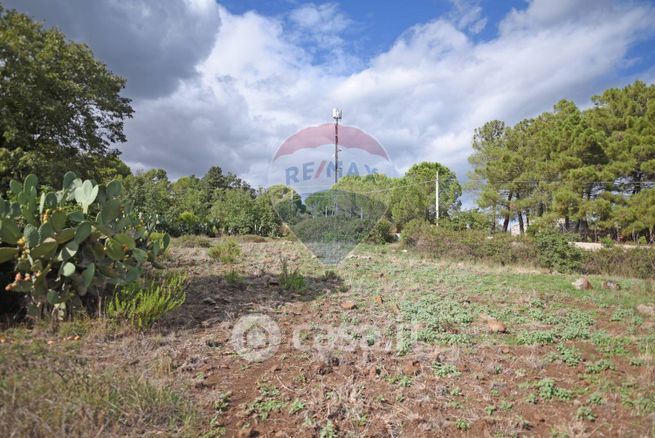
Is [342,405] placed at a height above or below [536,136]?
below

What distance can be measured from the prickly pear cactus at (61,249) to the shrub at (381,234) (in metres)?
12.3

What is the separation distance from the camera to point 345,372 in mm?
2826

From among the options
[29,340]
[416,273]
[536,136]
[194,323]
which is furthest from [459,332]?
[536,136]

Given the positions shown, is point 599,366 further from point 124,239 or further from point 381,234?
point 381,234

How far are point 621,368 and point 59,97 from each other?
17.0 m

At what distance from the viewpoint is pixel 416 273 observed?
7023 millimetres

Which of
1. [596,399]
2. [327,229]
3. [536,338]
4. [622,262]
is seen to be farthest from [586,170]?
[596,399]

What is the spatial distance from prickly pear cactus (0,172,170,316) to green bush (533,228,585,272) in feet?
30.0

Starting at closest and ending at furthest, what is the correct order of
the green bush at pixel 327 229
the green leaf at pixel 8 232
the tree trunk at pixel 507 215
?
the green leaf at pixel 8 232 < the green bush at pixel 327 229 < the tree trunk at pixel 507 215

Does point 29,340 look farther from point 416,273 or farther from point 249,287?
point 416,273

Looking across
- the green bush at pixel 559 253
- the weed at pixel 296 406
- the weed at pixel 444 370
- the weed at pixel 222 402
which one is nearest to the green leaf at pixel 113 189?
the weed at pixel 222 402

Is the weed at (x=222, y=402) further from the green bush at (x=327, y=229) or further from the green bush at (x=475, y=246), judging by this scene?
the green bush at (x=475, y=246)

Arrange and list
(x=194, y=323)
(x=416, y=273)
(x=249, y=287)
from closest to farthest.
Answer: (x=194, y=323)
(x=249, y=287)
(x=416, y=273)

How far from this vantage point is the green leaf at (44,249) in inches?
125
